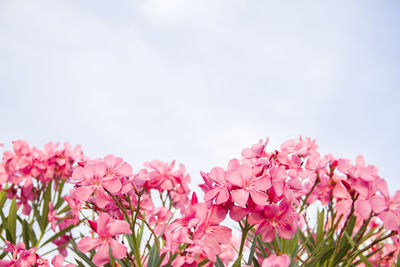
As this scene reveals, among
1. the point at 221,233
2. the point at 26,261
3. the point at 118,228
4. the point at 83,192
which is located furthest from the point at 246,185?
the point at 26,261

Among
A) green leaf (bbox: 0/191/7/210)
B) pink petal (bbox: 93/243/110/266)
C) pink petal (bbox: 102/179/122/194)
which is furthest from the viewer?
green leaf (bbox: 0/191/7/210)

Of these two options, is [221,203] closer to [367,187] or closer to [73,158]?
[367,187]

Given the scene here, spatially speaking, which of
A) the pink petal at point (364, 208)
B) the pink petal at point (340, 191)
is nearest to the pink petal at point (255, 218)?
the pink petal at point (364, 208)

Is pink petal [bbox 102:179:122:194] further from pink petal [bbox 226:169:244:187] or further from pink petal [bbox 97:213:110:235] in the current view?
pink petal [bbox 226:169:244:187]

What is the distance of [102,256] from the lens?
3.31 ft

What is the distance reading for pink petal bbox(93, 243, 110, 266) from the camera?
100 centimetres

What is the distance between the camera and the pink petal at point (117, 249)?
3.34 feet

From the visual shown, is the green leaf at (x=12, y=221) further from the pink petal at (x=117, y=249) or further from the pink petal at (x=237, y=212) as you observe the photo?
the pink petal at (x=237, y=212)

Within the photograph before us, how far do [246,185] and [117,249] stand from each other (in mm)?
412

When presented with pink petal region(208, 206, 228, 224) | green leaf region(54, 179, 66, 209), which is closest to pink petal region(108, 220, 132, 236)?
pink petal region(208, 206, 228, 224)

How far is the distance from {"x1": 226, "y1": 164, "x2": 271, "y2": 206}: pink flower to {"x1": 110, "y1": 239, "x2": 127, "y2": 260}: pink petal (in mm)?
363

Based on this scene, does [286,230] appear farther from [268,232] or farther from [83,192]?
[83,192]

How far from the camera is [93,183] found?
1129 millimetres

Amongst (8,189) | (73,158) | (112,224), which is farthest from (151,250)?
(8,189)
